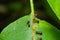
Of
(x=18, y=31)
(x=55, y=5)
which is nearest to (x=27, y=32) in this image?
(x=18, y=31)

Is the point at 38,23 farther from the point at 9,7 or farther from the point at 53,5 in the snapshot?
the point at 9,7

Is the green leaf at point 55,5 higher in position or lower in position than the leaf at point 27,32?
higher

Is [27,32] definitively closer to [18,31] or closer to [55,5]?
[18,31]

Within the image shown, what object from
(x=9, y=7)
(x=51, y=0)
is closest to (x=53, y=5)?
(x=51, y=0)

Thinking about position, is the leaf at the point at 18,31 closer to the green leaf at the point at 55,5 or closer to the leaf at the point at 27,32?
the leaf at the point at 27,32

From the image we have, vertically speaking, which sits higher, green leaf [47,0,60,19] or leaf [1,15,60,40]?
green leaf [47,0,60,19]

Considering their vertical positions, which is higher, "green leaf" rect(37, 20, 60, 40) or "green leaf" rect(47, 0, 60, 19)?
"green leaf" rect(47, 0, 60, 19)

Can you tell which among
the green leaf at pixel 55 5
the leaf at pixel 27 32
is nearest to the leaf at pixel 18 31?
the leaf at pixel 27 32

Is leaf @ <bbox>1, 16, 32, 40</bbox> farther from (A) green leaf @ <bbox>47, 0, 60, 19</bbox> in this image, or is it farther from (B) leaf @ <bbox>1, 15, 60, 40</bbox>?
(A) green leaf @ <bbox>47, 0, 60, 19</bbox>

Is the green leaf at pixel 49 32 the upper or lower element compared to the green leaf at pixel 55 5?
lower

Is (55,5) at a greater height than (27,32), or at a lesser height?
greater

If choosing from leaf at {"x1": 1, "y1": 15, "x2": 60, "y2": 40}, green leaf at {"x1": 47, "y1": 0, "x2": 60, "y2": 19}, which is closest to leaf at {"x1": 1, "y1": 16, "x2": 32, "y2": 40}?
leaf at {"x1": 1, "y1": 15, "x2": 60, "y2": 40}
